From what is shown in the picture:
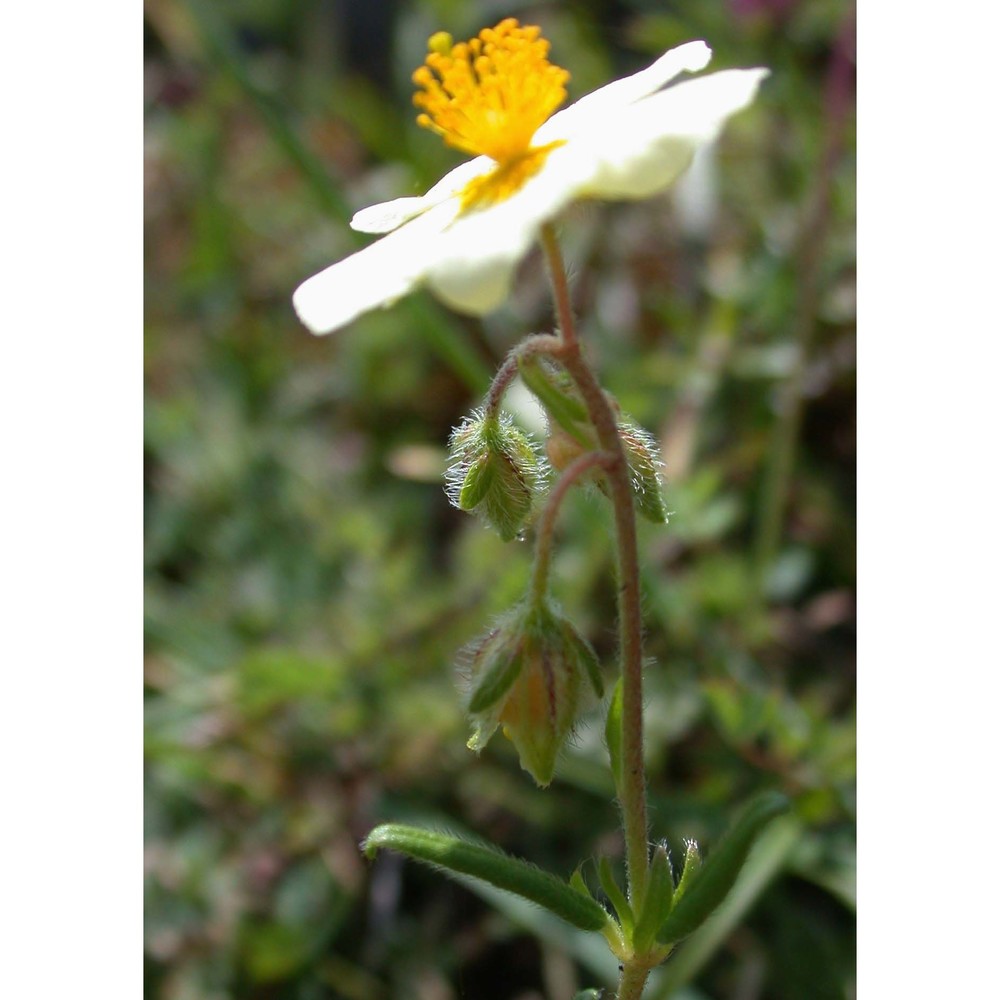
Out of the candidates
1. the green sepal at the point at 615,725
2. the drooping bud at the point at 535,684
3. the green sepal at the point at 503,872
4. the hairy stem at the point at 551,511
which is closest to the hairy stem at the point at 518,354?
the hairy stem at the point at 551,511

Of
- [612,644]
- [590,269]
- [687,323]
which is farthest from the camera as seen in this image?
[590,269]

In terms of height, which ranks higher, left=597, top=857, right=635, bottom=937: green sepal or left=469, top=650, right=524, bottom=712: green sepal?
left=469, top=650, right=524, bottom=712: green sepal

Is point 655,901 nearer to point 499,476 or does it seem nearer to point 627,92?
point 499,476

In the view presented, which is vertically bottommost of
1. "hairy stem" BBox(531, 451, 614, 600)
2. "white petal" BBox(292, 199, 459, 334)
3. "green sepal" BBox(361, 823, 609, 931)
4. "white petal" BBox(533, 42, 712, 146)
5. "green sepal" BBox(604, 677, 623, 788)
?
"green sepal" BBox(361, 823, 609, 931)

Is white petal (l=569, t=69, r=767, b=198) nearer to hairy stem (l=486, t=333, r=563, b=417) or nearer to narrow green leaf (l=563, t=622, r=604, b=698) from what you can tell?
hairy stem (l=486, t=333, r=563, b=417)

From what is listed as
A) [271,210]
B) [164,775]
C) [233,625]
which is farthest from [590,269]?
[164,775]

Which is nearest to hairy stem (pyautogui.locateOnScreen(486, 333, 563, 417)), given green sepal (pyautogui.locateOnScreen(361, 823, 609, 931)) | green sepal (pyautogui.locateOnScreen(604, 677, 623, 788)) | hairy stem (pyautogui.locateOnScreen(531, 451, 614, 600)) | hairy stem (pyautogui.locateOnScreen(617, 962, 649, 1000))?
hairy stem (pyautogui.locateOnScreen(531, 451, 614, 600))

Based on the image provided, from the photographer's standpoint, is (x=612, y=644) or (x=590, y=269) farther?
(x=590, y=269)

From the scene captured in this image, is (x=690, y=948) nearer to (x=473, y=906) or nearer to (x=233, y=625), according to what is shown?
(x=473, y=906)
